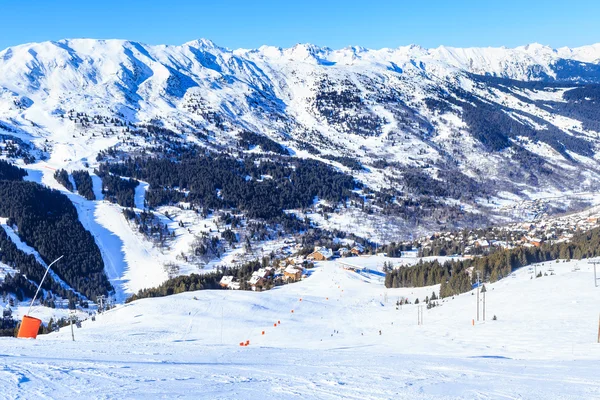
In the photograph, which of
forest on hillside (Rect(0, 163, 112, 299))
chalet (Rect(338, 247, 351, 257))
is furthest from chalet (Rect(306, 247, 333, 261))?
forest on hillside (Rect(0, 163, 112, 299))

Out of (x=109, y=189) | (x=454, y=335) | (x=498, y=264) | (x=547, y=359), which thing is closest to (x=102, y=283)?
(x=109, y=189)

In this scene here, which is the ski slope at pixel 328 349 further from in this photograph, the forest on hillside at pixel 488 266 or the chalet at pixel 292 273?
the chalet at pixel 292 273

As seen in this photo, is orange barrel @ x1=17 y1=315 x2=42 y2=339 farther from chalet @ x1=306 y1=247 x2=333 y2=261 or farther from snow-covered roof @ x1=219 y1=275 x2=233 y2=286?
chalet @ x1=306 y1=247 x2=333 y2=261

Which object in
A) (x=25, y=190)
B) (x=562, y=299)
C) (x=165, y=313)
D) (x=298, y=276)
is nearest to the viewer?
(x=562, y=299)

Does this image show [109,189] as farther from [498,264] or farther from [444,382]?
[444,382]

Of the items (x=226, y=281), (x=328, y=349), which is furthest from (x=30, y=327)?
(x=226, y=281)

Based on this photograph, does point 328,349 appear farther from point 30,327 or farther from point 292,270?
point 292,270

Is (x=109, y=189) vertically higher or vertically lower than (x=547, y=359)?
higher
